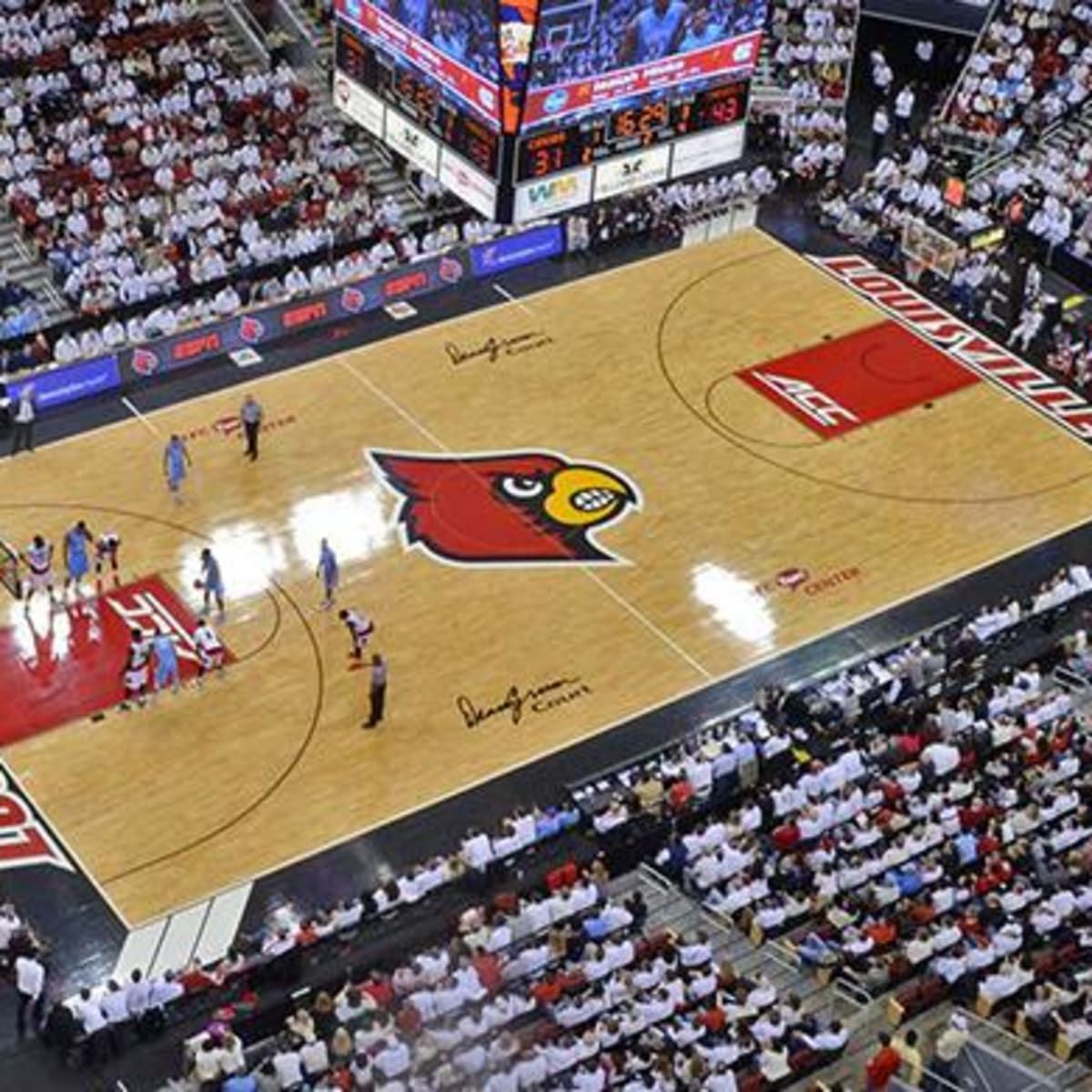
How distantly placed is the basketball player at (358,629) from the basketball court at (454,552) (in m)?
0.31

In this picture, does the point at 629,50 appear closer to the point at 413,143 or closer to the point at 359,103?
the point at 413,143

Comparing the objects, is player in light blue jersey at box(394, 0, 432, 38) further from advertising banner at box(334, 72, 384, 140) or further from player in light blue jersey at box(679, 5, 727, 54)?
player in light blue jersey at box(679, 5, 727, 54)

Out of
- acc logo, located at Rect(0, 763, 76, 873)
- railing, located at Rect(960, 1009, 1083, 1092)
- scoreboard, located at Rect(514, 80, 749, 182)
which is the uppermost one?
scoreboard, located at Rect(514, 80, 749, 182)

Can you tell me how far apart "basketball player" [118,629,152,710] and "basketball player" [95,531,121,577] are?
2517 mm

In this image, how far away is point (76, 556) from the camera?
41.2 m

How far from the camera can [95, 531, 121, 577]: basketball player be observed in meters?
41.9

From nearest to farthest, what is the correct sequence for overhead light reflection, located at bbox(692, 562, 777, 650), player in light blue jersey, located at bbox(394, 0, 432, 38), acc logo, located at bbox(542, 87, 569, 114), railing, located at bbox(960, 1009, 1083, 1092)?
railing, located at bbox(960, 1009, 1083, 1092) < acc logo, located at bbox(542, 87, 569, 114) < player in light blue jersey, located at bbox(394, 0, 432, 38) < overhead light reflection, located at bbox(692, 562, 777, 650)

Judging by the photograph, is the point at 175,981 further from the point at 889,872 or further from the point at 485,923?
the point at 889,872

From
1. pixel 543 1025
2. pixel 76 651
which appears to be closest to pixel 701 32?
pixel 76 651

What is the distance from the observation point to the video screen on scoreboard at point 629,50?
40312 millimetres

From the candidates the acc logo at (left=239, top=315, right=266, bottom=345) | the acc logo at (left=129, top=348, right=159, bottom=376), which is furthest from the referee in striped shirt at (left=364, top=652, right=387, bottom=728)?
the acc logo at (left=239, top=315, right=266, bottom=345)

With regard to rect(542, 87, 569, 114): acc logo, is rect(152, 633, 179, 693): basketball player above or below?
below
